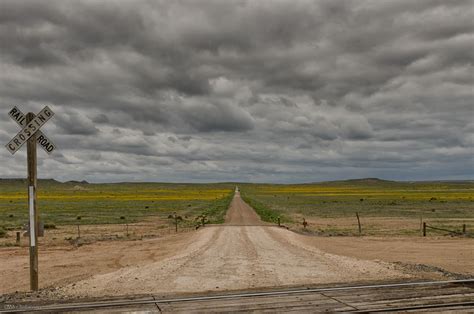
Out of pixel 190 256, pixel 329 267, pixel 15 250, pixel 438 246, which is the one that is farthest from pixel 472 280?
pixel 15 250

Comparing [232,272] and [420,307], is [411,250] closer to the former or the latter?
[232,272]

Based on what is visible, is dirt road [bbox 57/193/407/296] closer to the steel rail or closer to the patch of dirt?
the patch of dirt

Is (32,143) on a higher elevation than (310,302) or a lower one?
higher

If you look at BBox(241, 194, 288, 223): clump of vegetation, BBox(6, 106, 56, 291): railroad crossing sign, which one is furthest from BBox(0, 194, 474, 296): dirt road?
BBox(241, 194, 288, 223): clump of vegetation

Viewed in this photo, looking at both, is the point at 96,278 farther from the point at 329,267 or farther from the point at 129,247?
the point at 129,247

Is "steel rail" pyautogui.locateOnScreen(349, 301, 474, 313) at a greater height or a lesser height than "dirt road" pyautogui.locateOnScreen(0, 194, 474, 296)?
greater

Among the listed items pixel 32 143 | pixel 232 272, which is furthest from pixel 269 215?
pixel 32 143

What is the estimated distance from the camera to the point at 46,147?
36.1ft

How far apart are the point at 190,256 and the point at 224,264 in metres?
3.14

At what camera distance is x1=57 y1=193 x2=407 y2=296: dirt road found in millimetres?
11805

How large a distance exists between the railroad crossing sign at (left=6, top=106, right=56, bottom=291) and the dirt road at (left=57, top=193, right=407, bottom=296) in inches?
62.5

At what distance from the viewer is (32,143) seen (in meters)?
11.0

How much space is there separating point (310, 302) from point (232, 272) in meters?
6.22

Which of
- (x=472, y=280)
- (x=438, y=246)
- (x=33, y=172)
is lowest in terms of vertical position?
(x=438, y=246)
